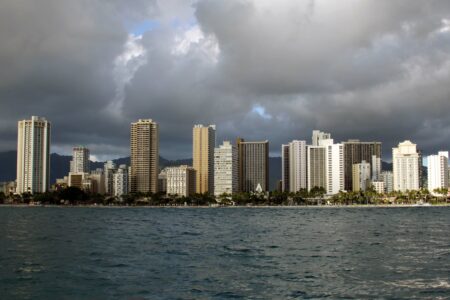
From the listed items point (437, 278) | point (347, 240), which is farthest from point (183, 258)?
point (347, 240)

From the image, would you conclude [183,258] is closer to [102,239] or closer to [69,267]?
[69,267]

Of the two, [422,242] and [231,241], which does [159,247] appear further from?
[422,242]

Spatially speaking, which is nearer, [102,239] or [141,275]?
[141,275]

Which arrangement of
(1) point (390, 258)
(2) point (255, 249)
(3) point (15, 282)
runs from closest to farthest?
(3) point (15, 282)
(1) point (390, 258)
(2) point (255, 249)

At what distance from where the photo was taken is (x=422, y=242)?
61.4 metres

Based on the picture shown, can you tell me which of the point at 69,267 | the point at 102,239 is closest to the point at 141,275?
the point at 69,267

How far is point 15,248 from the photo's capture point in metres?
55.4

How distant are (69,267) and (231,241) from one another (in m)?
26.1

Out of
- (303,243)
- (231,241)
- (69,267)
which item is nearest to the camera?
(69,267)

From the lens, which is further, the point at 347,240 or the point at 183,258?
the point at 347,240

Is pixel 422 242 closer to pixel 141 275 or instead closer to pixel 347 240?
pixel 347 240

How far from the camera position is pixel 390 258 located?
45844 mm

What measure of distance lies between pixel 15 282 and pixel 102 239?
32.4m

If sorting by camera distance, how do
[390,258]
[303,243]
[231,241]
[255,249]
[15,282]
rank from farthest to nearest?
[231,241] < [303,243] < [255,249] < [390,258] < [15,282]
